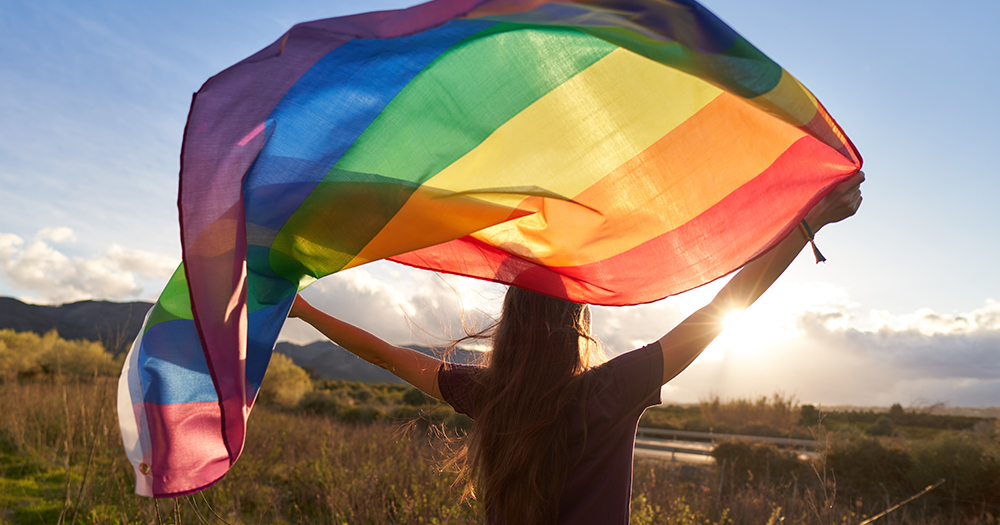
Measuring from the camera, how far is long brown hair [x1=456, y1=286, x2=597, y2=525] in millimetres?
1607

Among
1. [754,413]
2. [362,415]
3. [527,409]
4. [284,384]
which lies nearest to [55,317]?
[284,384]

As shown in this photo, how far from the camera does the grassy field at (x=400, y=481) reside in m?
5.02

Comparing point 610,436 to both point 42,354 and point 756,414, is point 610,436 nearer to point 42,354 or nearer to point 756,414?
point 756,414

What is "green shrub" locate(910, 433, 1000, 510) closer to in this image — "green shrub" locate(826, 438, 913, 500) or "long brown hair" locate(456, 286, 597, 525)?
"green shrub" locate(826, 438, 913, 500)

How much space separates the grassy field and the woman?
1.39ft

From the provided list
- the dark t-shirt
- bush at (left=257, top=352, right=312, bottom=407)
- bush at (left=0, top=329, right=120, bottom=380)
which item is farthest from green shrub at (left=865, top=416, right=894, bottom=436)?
bush at (left=0, top=329, right=120, bottom=380)

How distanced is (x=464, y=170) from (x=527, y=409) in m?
0.84

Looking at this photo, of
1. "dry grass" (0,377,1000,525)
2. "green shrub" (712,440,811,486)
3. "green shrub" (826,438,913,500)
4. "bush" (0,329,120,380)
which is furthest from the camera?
"bush" (0,329,120,380)

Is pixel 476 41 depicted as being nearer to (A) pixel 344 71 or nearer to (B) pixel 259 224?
(A) pixel 344 71

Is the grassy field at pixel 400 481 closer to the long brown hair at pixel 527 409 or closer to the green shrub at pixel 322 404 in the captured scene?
the long brown hair at pixel 527 409

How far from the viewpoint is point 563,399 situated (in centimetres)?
163

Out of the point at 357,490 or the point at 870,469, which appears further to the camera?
the point at 870,469

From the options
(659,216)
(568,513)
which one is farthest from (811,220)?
(568,513)

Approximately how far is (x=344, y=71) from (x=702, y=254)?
1.52 meters
